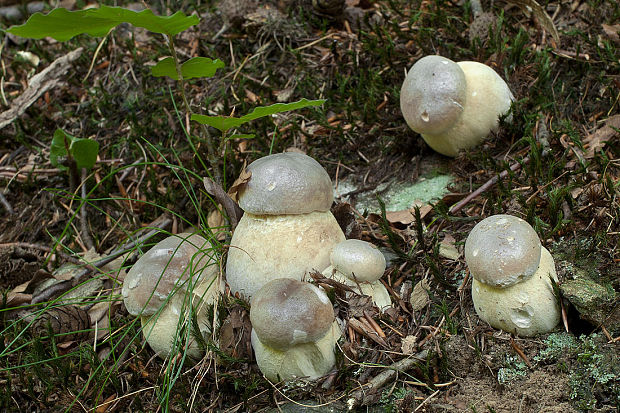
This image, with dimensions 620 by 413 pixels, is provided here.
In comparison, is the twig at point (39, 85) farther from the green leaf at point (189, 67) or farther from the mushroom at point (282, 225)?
the mushroom at point (282, 225)

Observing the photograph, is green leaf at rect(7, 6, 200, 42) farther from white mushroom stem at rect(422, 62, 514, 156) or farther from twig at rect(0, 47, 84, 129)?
twig at rect(0, 47, 84, 129)

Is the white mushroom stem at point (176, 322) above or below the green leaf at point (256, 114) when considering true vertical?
below

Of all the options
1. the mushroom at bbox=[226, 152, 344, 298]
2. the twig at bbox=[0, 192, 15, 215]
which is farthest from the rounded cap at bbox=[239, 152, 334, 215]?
the twig at bbox=[0, 192, 15, 215]

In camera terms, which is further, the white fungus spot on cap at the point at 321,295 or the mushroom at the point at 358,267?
the mushroom at the point at 358,267

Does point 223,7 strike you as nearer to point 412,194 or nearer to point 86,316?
point 412,194

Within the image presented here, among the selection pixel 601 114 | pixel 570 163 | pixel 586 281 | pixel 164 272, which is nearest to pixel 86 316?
pixel 164 272

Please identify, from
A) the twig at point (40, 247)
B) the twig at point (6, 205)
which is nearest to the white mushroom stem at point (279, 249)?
the twig at point (40, 247)

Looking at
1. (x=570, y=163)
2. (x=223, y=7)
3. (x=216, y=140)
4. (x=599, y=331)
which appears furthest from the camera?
(x=223, y=7)
